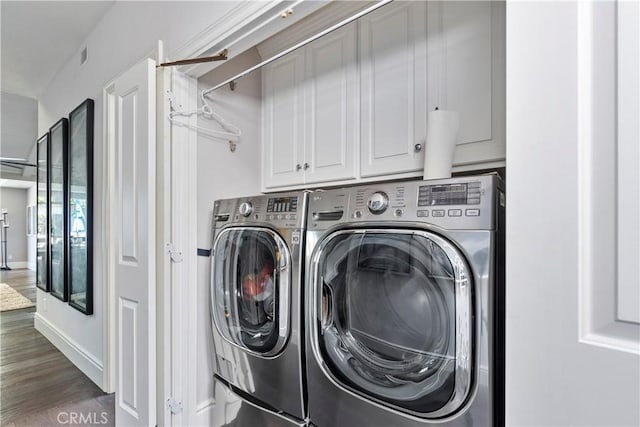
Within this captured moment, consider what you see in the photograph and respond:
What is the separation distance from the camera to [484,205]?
0.84 metres

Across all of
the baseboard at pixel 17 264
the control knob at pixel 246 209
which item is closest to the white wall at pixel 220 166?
the control knob at pixel 246 209

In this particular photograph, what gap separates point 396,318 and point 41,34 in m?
3.57

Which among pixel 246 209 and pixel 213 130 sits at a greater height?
pixel 213 130

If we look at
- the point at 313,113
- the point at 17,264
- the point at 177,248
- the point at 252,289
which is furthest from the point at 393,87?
the point at 17,264

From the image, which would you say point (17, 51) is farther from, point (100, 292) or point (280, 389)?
point (280, 389)

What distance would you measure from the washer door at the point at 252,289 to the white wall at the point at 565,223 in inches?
34.9

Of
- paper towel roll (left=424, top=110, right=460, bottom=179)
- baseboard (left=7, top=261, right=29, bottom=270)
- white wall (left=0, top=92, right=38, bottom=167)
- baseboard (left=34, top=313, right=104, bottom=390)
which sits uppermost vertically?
white wall (left=0, top=92, right=38, bottom=167)

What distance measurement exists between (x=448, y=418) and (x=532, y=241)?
58 centimetres

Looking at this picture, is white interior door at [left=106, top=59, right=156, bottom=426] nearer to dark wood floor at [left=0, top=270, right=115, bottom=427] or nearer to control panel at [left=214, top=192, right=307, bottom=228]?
control panel at [left=214, top=192, right=307, bottom=228]

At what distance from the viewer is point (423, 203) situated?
0.95 meters

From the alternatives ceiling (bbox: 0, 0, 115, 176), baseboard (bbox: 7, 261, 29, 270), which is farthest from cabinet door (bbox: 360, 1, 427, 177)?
baseboard (bbox: 7, 261, 29, 270)

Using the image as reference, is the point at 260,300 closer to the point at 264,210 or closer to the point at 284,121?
the point at 264,210

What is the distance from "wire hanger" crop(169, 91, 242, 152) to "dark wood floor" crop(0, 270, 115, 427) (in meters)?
1.96

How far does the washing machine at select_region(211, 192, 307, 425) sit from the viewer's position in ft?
4.27
